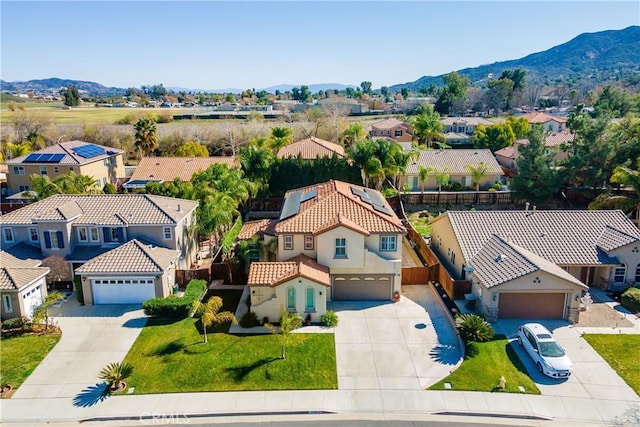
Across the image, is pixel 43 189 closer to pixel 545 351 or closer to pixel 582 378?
pixel 545 351

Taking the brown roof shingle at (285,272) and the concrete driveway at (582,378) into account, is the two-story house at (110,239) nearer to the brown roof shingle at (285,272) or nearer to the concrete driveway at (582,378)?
the brown roof shingle at (285,272)

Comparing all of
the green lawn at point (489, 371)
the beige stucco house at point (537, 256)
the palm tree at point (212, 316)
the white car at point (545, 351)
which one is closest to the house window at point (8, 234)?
the palm tree at point (212, 316)

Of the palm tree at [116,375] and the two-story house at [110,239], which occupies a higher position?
the two-story house at [110,239]

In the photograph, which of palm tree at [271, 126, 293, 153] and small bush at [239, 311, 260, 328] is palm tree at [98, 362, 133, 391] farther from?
palm tree at [271, 126, 293, 153]

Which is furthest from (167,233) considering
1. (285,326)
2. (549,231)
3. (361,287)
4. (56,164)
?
(56,164)

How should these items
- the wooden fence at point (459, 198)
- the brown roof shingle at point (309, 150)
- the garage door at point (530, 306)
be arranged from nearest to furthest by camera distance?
the garage door at point (530, 306) < the wooden fence at point (459, 198) < the brown roof shingle at point (309, 150)

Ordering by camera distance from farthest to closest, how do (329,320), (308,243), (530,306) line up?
1. (308,243)
2. (530,306)
3. (329,320)

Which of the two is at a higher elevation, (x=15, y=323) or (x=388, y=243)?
(x=388, y=243)

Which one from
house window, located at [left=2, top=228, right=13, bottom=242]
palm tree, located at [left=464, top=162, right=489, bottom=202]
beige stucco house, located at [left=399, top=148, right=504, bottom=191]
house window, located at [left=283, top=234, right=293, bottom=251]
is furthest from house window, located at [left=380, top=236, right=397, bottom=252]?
palm tree, located at [left=464, top=162, right=489, bottom=202]
